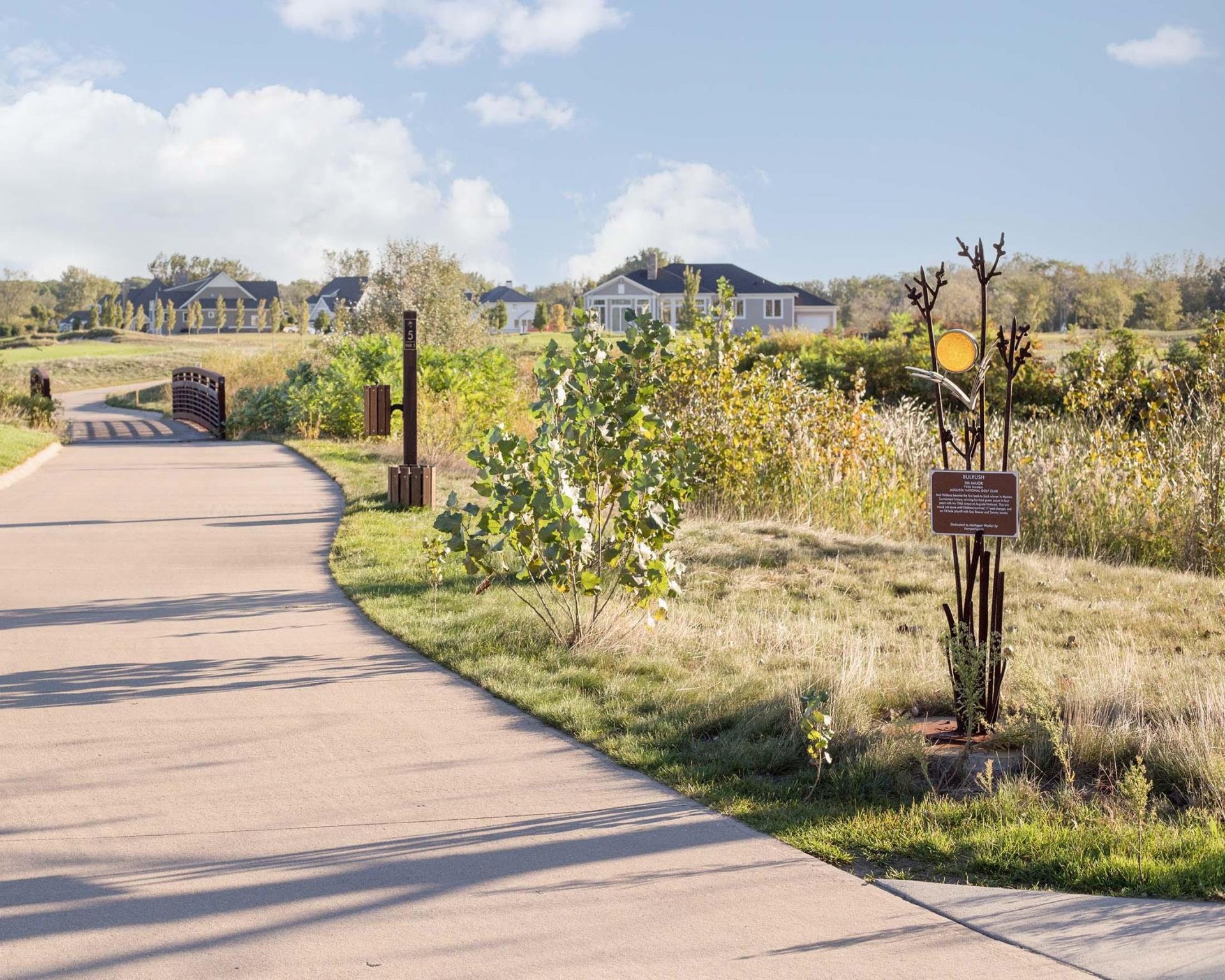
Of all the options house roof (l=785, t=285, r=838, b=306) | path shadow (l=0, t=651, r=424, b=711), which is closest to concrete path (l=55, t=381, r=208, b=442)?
path shadow (l=0, t=651, r=424, b=711)

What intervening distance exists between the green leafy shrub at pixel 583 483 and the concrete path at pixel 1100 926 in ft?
10.8

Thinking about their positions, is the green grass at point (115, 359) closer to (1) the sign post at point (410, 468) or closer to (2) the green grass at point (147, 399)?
(2) the green grass at point (147, 399)

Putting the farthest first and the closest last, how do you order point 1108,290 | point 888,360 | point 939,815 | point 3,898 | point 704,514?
point 1108,290, point 888,360, point 704,514, point 939,815, point 3,898

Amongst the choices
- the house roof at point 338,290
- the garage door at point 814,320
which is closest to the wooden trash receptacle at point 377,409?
the garage door at point 814,320

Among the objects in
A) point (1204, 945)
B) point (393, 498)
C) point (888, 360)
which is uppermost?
point (888, 360)

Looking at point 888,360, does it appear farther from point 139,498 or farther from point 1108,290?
point 1108,290

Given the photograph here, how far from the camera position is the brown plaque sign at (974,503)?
17.9 ft

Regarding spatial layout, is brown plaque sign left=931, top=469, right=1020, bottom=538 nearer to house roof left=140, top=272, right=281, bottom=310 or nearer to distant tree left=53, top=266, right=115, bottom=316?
house roof left=140, top=272, right=281, bottom=310

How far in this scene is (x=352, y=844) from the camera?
14.4 feet

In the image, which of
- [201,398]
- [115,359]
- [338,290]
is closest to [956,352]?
[201,398]

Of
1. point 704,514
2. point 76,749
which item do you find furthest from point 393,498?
point 76,749

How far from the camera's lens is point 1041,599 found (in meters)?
9.20

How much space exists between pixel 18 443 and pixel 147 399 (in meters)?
20.7

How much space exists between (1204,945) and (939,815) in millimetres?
1176
